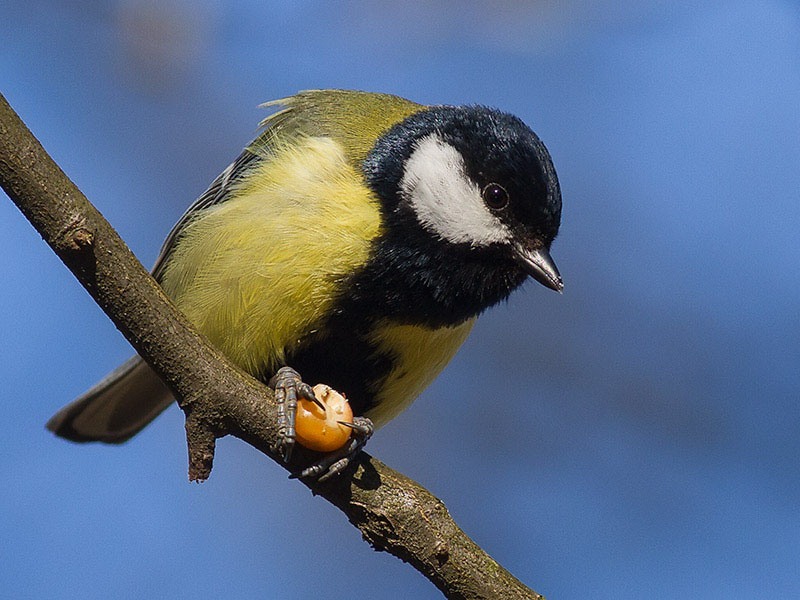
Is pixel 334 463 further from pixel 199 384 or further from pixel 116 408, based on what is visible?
pixel 116 408

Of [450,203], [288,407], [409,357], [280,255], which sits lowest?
[288,407]

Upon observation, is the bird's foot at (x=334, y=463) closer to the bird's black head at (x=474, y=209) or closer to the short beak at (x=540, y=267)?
the bird's black head at (x=474, y=209)

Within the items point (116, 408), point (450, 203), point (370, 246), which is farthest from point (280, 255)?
point (116, 408)

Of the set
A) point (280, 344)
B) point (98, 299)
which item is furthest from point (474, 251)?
point (98, 299)

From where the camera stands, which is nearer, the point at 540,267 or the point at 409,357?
the point at 540,267

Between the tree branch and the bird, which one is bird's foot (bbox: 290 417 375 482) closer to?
the tree branch

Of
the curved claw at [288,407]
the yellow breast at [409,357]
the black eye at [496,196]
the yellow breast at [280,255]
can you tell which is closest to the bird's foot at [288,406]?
the curved claw at [288,407]
